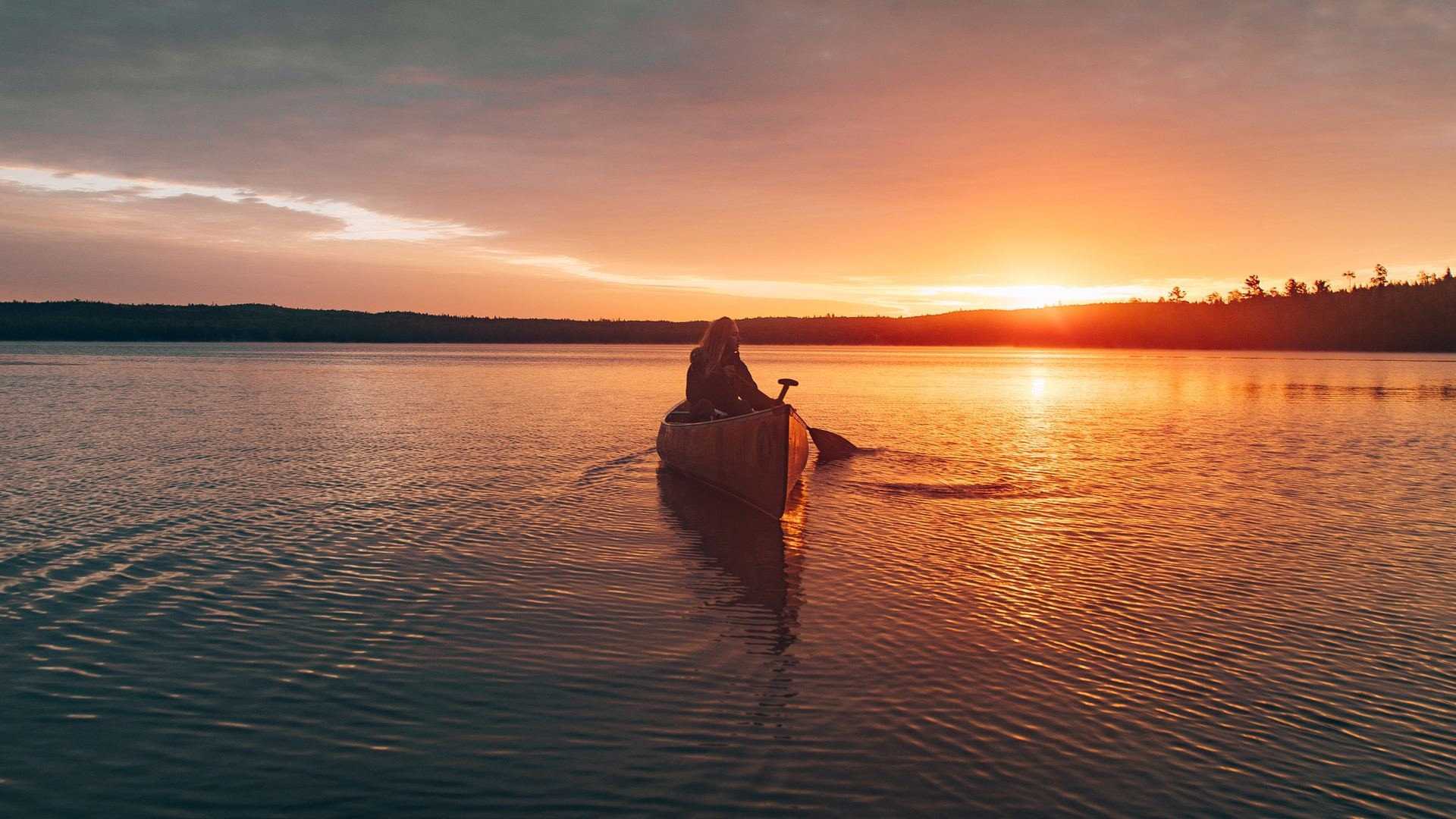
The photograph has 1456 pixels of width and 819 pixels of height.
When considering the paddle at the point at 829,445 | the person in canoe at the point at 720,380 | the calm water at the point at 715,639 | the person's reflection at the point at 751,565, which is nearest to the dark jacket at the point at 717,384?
the person in canoe at the point at 720,380

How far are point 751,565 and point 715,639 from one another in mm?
2934

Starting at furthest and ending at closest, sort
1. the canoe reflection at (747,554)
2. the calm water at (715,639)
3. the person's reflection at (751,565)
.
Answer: the canoe reflection at (747,554), the person's reflection at (751,565), the calm water at (715,639)

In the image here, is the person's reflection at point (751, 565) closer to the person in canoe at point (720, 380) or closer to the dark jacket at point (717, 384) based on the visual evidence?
the person in canoe at point (720, 380)

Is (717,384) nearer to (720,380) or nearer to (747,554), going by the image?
(720,380)

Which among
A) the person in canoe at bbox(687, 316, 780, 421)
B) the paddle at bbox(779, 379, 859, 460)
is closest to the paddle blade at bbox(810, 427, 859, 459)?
the paddle at bbox(779, 379, 859, 460)

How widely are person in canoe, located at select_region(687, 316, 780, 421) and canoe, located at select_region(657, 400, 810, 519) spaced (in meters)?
0.56

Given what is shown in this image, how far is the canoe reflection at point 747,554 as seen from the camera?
8148mm

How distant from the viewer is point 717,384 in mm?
15977

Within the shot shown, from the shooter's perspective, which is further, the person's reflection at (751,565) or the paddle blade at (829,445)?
the paddle blade at (829,445)

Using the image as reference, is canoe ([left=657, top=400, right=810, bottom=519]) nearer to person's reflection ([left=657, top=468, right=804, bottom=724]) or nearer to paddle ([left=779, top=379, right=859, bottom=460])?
person's reflection ([left=657, top=468, right=804, bottom=724])

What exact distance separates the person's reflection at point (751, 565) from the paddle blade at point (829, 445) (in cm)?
470

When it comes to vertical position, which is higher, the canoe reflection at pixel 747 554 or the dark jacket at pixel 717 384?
the dark jacket at pixel 717 384

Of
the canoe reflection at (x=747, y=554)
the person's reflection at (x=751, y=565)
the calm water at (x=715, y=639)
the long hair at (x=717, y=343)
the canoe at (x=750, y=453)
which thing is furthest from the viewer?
the long hair at (x=717, y=343)

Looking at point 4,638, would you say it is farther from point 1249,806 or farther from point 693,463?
point 693,463
